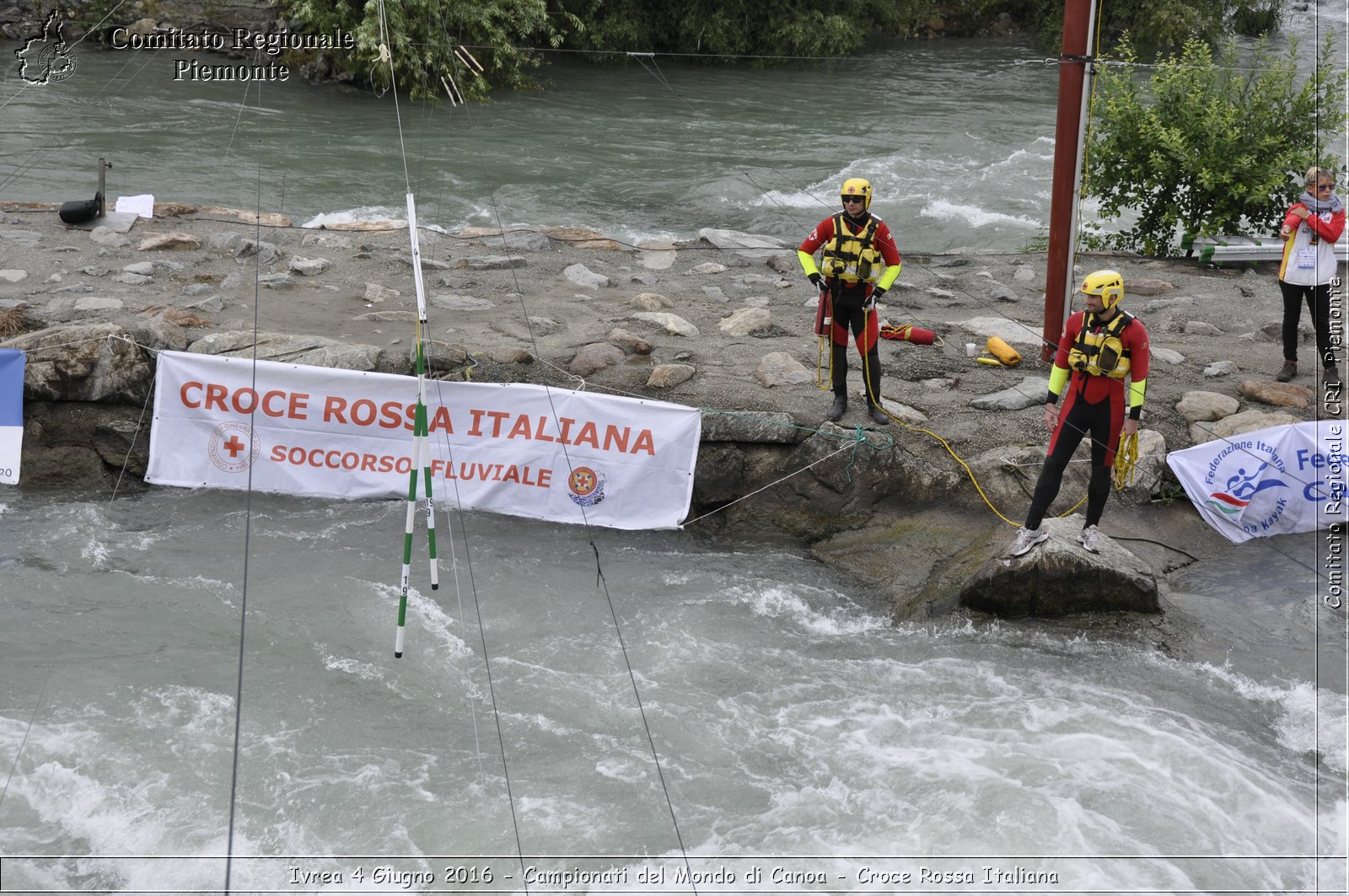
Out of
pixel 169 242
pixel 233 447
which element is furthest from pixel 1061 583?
pixel 169 242

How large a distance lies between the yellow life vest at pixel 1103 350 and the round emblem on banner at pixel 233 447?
5.74 meters

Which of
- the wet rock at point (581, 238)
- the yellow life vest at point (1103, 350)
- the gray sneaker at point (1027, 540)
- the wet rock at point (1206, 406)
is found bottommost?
the gray sneaker at point (1027, 540)

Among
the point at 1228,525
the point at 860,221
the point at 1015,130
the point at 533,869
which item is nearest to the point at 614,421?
the point at 860,221

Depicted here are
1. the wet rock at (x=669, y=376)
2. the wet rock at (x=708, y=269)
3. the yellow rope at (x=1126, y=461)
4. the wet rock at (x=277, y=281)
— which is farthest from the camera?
the wet rock at (x=708, y=269)

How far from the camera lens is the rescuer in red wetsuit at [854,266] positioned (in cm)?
818

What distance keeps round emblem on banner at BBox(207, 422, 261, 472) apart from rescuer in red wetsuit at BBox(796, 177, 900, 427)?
4.22 m

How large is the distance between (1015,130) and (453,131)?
9734 mm

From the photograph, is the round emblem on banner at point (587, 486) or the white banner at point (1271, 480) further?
the round emblem on banner at point (587, 486)

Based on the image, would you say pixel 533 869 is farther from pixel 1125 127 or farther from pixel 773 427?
pixel 1125 127

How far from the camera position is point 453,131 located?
19688mm

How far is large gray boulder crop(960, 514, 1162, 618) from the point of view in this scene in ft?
23.8

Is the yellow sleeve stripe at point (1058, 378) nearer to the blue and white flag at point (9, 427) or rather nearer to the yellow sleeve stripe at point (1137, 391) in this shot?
the yellow sleeve stripe at point (1137, 391)

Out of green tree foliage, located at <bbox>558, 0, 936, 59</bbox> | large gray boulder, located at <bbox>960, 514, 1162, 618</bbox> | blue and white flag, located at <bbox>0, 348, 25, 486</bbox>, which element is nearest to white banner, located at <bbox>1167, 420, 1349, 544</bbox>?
large gray boulder, located at <bbox>960, 514, 1162, 618</bbox>

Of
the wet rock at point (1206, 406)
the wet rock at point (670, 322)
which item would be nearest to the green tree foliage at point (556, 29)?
the wet rock at point (670, 322)
